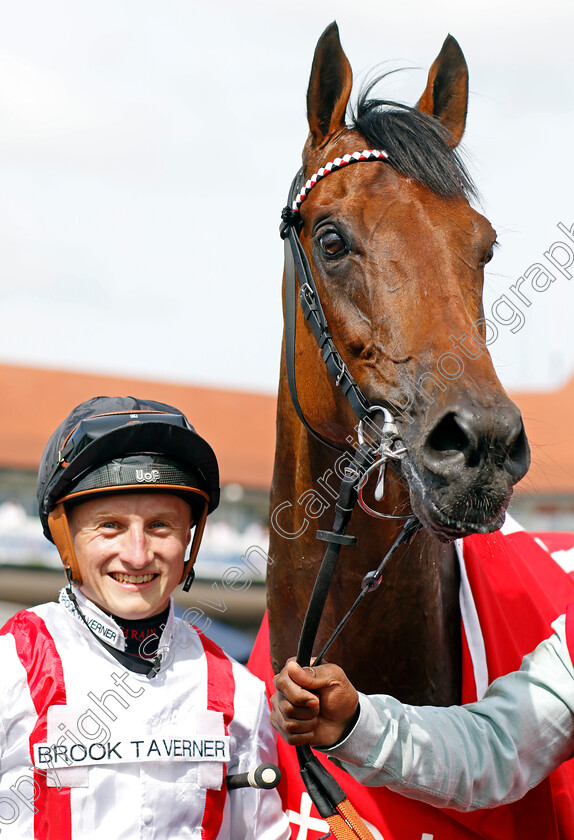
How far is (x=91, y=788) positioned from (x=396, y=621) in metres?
0.88

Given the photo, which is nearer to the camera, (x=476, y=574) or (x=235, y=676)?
(x=235, y=676)

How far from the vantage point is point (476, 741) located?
1998 mm

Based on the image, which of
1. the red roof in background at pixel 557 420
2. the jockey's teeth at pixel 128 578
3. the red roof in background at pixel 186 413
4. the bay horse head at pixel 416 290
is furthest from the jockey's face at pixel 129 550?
the red roof in background at pixel 557 420

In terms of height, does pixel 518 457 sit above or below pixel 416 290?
below

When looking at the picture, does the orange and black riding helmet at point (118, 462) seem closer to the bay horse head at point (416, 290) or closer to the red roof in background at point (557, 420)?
the bay horse head at point (416, 290)

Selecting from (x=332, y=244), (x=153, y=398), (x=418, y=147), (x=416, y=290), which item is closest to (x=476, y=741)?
(x=416, y=290)

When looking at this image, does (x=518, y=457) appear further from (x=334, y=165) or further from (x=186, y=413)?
(x=186, y=413)

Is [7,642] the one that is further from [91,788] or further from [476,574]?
[476,574]

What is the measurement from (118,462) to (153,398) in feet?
48.0

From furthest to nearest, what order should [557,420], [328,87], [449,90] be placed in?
[557,420]
[449,90]
[328,87]

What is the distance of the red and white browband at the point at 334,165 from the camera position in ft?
7.48

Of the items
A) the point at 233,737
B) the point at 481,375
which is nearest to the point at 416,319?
the point at 481,375

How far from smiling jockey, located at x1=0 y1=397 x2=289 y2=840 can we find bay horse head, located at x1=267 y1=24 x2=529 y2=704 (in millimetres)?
300

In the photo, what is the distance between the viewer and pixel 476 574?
8.47 feet
